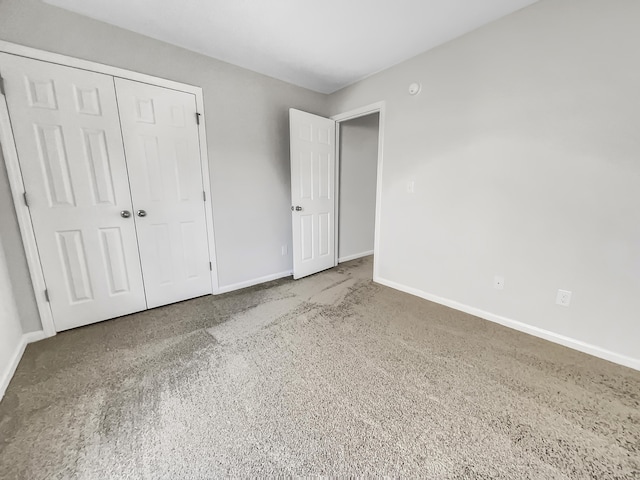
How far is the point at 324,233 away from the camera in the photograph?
11.3ft

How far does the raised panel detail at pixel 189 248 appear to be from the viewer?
246 cm

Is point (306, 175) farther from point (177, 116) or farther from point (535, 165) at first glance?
point (535, 165)

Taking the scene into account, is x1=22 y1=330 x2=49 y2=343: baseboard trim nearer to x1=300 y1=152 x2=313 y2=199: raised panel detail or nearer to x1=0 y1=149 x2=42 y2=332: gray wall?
x1=0 y1=149 x2=42 y2=332: gray wall

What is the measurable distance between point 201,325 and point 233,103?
220 cm

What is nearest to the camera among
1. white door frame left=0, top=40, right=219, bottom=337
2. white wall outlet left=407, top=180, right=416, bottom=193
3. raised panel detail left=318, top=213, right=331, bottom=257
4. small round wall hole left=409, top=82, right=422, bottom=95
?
white door frame left=0, top=40, right=219, bottom=337

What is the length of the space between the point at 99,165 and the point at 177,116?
764mm

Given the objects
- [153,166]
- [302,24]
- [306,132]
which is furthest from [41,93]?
[306,132]

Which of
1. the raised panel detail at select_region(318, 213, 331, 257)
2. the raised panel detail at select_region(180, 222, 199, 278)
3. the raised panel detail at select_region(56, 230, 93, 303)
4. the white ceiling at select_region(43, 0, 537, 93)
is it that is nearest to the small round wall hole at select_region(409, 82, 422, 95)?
the white ceiling at select_region(43, 0, 537, 93)

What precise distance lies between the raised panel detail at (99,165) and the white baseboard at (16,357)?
110cm

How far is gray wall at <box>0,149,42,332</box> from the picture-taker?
5.67 ft

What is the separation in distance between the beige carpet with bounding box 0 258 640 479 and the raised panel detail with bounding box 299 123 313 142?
6.91 ft

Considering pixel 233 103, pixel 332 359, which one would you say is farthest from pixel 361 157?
pixel 332 359

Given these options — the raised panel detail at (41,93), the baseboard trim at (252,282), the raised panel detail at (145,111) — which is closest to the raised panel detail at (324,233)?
the baseboard trim at (252,282)

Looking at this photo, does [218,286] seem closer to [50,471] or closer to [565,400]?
[50,471]
